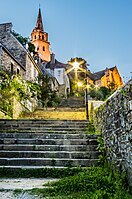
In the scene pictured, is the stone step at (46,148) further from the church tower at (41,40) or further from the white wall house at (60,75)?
the church tower at (41,40)

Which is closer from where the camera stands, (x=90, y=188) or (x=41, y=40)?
(x=90, y=188)

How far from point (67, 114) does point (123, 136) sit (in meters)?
8.60

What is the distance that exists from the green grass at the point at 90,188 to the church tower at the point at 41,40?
2179 inches

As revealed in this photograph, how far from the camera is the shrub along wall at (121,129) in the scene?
3424mm

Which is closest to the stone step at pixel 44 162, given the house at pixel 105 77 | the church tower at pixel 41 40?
the house at pixel 105 77

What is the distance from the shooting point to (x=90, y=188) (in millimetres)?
3381

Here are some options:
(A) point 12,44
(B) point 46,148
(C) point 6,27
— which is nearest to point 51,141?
(B) point 46,148

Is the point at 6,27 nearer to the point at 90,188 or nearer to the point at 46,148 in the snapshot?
the point at 46,148

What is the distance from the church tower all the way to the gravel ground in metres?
54.9

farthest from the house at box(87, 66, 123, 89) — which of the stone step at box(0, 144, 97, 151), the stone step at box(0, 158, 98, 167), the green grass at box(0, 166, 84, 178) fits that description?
the green grass at box(0, 166, 84, 178)

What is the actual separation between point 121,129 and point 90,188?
110 cm

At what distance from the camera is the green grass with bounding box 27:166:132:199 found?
117 inches

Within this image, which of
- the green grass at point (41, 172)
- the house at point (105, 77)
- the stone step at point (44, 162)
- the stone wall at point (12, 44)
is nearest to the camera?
the green grass at point (41, 172)

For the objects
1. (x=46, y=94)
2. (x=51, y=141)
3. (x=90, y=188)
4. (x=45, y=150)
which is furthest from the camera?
(x=46, y=94)
